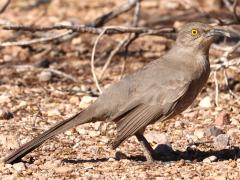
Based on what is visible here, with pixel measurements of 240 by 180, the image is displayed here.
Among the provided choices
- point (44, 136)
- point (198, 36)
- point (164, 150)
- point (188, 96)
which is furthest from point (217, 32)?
point (44, 136)

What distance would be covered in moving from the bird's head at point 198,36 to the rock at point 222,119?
1.16m

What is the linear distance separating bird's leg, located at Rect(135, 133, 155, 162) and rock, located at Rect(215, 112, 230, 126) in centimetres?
142

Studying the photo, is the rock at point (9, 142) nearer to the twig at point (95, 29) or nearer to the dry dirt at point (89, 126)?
the dry dirt at point (89, 126)

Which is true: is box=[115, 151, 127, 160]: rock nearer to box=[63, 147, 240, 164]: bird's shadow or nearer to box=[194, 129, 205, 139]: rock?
box=[63, 147, 240, 164]: bird's shadow

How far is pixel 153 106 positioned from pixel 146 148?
45 cm

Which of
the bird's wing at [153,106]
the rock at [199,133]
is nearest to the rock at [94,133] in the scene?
the bird's wing at [153,106]

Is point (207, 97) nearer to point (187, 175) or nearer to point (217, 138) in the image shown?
point (217, 138)

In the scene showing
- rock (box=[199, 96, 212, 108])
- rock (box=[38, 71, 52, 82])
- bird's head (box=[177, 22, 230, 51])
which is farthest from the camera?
rock (box=[38, 71, 52, 82])

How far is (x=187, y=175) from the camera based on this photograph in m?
6.98

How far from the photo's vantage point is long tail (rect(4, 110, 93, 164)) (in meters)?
7.20

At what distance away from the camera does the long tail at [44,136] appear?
7.20 metres

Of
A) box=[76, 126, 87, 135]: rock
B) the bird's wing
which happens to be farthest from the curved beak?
box=[76, 126, 87, 135]: rock

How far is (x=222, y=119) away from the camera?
28.9 feet

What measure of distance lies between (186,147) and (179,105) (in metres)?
0.68
